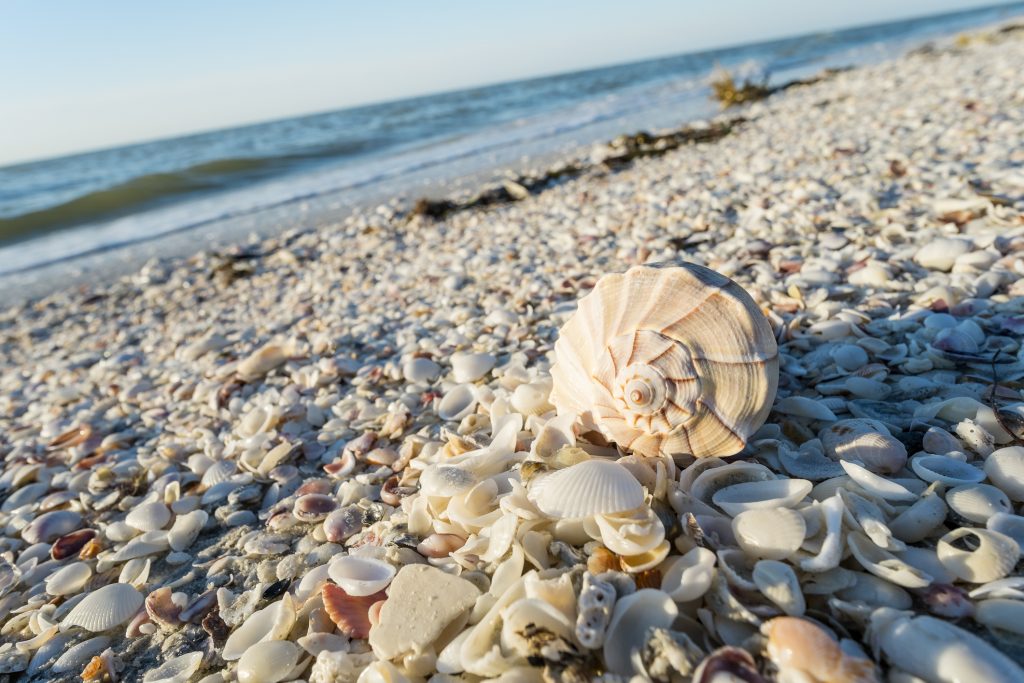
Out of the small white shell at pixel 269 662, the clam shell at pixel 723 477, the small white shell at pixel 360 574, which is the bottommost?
the small white shell at pixel 269 662

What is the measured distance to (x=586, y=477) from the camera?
157 cm

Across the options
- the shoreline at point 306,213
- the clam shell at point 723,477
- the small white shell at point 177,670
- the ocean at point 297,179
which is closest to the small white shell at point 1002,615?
the clam shell at point 723,477

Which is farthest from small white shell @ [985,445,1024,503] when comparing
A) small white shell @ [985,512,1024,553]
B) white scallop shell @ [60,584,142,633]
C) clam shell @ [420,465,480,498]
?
white scallop shell @ [60,584,142,633]

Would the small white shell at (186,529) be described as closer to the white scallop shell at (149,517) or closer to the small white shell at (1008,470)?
the white scallop shell at (149,517)

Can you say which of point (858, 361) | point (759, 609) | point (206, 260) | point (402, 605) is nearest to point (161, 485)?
point (402, 605)

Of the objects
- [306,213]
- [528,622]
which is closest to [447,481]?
[528,622]

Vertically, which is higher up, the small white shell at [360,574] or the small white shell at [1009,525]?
the small white shell at [1009,525]

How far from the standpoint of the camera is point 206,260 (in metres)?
7.70

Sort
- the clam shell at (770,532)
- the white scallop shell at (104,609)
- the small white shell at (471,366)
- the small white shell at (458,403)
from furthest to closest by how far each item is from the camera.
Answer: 1. the small white shell at (471,366)
2. the small white shell at (458,403)
3. the white scallop shell at (104,609)
4. the clam shell at (770,532)

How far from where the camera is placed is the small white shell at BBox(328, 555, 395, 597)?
1713 mm

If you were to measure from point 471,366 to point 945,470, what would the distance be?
193 centimetres

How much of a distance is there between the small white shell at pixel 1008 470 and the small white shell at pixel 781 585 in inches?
26.1

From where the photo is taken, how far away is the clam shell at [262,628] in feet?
5.64

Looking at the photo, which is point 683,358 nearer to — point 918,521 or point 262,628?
point 918,521
